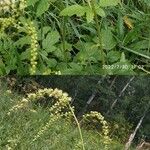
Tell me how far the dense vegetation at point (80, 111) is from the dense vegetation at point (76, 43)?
55mm

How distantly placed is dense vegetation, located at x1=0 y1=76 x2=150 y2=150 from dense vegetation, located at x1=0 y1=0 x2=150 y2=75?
2.2 inches

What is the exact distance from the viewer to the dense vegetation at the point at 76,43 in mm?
1992

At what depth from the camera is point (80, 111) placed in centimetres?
200

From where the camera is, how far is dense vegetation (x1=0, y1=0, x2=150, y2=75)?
1.99 m

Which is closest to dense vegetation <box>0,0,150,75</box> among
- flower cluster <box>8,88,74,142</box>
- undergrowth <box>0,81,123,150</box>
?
undergrowth <box>0,81,123,150</box>

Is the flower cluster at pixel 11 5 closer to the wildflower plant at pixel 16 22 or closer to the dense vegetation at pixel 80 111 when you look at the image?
the wildflower plant at pixel 16 22

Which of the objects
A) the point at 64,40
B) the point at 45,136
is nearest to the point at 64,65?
the point at 64,40

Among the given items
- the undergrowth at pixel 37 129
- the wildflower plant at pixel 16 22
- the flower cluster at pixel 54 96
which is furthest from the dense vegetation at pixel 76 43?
the flower cluster at pixel 54 96

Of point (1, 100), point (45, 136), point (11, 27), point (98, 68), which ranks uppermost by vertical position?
point (11, 27)

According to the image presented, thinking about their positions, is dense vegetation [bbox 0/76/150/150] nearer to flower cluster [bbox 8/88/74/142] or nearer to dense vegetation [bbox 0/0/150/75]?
dense vegetation [bbox 0/0/150/75]

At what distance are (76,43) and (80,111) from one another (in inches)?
12.2

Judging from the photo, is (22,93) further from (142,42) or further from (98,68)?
(142,42)

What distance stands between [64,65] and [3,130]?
17.5 inches

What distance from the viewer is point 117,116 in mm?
2133
